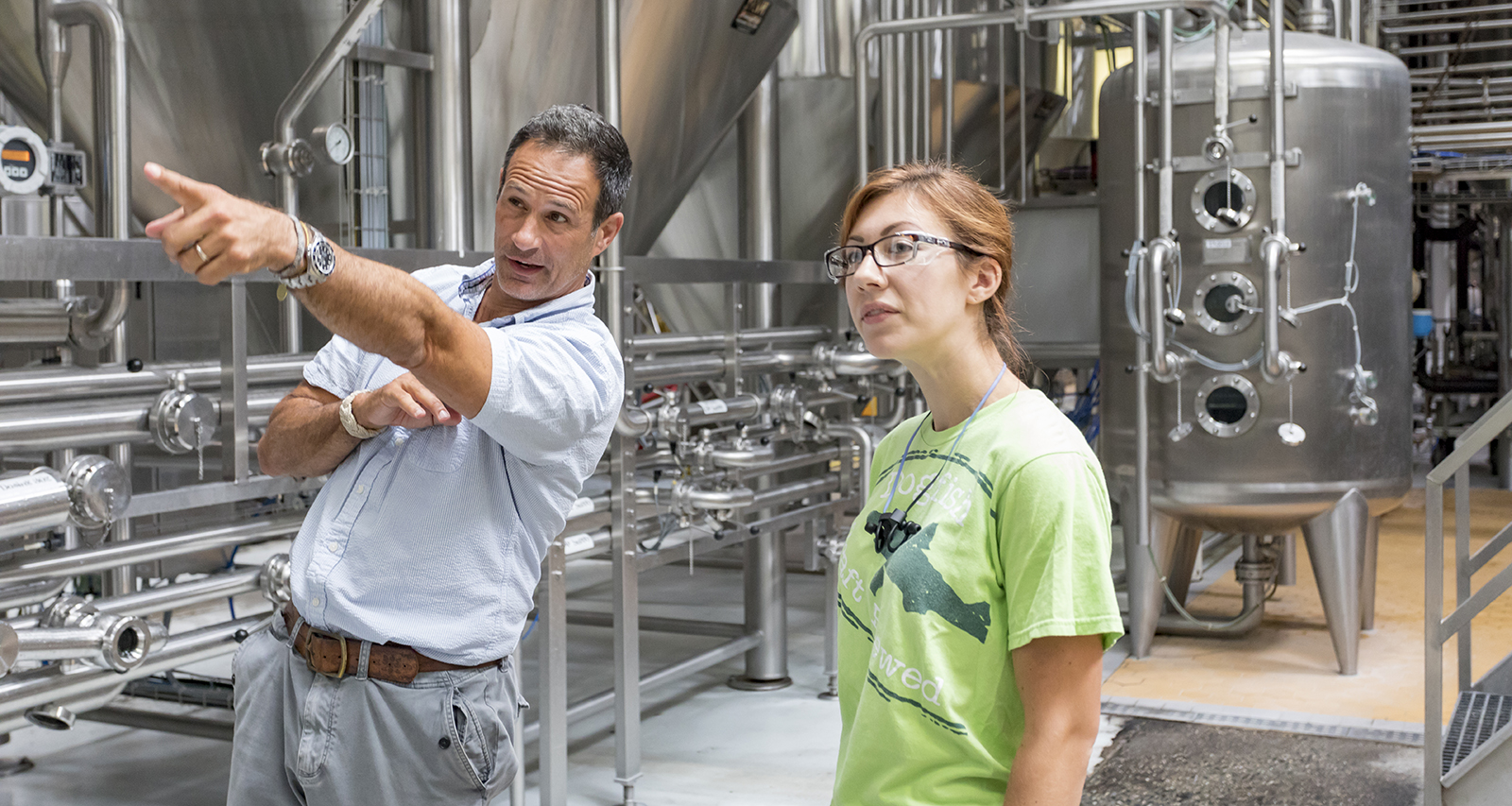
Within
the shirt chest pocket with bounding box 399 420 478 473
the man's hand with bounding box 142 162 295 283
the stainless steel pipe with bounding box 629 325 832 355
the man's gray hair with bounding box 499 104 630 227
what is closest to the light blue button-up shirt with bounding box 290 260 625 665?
the shirt chest pocket with bounding box 399 420 478 473

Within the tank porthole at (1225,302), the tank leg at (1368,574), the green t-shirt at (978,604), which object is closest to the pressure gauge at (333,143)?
the green t-shirt at (978,604)

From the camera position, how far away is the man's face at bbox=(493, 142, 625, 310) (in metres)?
1.60

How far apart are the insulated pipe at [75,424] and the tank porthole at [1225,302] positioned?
11.0ft

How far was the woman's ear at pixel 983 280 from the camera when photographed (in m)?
1.32

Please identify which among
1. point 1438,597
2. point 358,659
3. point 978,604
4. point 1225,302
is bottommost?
point 1438,597

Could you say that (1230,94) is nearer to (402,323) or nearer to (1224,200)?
(1224,200)

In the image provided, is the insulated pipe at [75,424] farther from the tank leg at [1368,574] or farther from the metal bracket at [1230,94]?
the tank leg at [1368,574]

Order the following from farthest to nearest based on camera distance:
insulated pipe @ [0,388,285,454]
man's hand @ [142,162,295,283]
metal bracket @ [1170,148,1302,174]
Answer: metal bracket @ [1170,148,1302,174] < insulated pipe @ [0,388,285,454] < man's hand @ [142,162,295,283]

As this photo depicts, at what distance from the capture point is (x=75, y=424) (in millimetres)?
2205

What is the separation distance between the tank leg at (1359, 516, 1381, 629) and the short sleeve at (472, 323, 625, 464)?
383 centimetres

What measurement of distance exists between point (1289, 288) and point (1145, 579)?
3.55 ft

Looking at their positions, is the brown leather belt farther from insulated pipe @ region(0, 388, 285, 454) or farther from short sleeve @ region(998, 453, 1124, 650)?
insulated pipe @ region(0, 388, 285, 454)

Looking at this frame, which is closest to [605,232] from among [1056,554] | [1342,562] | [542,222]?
[542,222]

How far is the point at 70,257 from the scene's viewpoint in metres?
2.11
